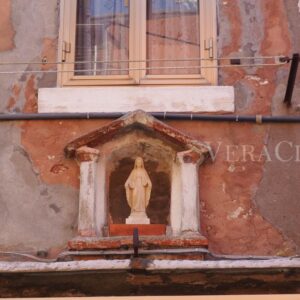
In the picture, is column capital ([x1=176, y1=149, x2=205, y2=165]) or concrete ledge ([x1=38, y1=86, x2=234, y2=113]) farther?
concrete ledge ([x1=38, y1=86, x2=234, y2=113])

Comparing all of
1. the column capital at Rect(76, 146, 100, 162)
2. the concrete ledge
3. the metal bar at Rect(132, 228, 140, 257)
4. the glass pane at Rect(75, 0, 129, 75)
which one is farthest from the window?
the metal bar at Rect(132, 228, 140, 257)

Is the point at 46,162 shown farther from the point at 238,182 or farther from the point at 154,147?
the point at 238,182

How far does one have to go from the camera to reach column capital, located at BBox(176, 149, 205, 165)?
740 centimetres

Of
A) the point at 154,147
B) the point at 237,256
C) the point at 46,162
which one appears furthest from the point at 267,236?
the point at 46,162

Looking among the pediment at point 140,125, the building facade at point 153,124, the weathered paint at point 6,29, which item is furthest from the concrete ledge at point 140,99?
the weathered paint at point 6,29

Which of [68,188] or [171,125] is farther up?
[171,125]

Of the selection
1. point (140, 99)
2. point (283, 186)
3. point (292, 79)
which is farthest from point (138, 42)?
point (283, 186)

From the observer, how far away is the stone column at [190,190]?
7152mm

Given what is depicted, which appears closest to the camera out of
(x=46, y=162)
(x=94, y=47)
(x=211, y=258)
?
(x=211, y=258)

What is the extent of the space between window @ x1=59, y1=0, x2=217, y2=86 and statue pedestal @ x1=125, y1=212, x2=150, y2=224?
1.17 meters

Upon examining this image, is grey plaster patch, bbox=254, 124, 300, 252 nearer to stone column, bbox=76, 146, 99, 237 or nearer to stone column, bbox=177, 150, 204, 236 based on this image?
stone column, bbox=177, 150, 204, 236

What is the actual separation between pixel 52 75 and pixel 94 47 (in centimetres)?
46

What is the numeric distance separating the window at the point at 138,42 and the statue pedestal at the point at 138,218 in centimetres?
117

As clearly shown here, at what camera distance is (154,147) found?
763 centimetres
